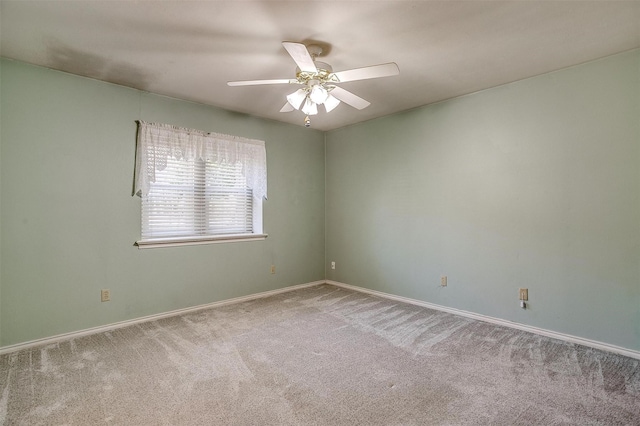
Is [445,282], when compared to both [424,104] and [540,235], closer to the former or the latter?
[540,235]

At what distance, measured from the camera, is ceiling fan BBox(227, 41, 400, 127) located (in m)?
2.00

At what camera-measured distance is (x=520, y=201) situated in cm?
306

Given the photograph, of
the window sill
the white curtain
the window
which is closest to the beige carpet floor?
the window sill

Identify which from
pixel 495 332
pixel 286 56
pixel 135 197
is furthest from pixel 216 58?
pixel 495 332

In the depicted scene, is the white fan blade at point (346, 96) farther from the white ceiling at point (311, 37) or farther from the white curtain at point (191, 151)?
the white curtain at point (191, 151)

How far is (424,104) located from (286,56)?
6.48 feet

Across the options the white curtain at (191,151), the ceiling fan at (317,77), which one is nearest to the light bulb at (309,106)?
the ceiling fan at (317,77)

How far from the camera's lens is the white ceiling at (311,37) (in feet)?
6.40

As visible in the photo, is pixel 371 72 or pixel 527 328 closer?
pixel 371 72

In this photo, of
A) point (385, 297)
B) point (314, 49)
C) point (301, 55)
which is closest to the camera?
point (301, 55)

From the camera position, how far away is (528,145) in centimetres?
300

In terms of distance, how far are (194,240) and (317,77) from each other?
7.87 feet

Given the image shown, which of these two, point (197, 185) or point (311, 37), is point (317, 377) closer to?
point (311, 37)

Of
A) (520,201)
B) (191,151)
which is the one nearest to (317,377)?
(520,201)
